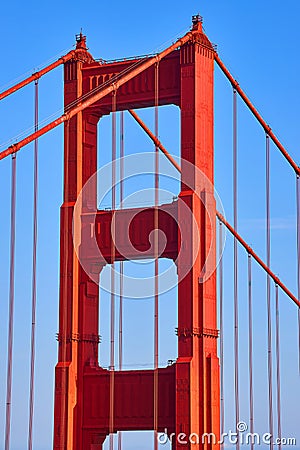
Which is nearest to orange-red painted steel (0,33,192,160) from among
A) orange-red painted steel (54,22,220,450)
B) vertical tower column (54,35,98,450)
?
orange-red painted steel (54,22,220,450)

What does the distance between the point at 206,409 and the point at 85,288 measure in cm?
528

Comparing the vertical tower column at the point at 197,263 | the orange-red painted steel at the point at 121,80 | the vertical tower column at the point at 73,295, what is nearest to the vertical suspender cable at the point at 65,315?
the vertical tower column at the point at 73,295

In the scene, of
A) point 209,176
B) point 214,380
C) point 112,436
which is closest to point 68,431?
point 112,436

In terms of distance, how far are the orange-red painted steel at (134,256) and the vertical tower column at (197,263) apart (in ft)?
0.09

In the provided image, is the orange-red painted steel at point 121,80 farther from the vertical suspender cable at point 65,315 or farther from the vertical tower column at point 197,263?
the vertical suspender cable at point 65,315

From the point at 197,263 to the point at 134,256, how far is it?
2228 mm

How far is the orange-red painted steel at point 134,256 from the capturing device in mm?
48969

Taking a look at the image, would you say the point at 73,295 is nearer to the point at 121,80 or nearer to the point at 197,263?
the point at 197,263

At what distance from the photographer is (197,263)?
49.3m

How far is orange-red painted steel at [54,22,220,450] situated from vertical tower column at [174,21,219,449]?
3cm

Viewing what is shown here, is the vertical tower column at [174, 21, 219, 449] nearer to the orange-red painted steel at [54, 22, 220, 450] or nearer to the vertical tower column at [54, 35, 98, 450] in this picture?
the orange-red painted steel at [54, 22, 220, 450]

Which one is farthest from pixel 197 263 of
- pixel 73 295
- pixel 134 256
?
pixel 73 295

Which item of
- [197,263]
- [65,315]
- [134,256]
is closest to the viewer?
[197,263]

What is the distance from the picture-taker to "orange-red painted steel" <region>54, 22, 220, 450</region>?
1928 inches
